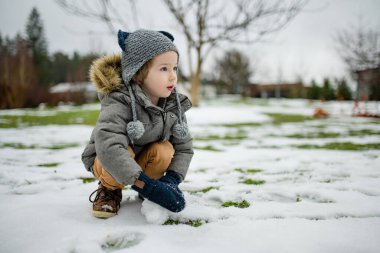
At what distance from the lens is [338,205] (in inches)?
63.8

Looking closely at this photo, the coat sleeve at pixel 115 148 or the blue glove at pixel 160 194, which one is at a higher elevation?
the coat sleeve at pixel 115 148

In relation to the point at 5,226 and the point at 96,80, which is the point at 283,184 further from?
the point at 5,226

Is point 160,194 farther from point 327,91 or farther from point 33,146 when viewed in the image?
point 327,91

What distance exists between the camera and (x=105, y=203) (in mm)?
1492

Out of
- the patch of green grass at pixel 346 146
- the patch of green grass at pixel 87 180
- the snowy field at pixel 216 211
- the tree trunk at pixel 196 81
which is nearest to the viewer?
the snowy field at pixel 216 211

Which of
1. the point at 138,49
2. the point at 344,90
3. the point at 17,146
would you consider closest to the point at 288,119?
the point at 17,146

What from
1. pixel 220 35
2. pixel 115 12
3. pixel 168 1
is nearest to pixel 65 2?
pixel 115 12

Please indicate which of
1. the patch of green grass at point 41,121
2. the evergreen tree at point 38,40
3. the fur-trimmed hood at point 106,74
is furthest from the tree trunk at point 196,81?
the evergreen tree at point 38,40

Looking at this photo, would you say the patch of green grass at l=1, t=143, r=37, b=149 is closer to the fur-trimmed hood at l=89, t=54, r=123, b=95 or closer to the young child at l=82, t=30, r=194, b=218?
the young child at l=82, t=30, r=194, b=218

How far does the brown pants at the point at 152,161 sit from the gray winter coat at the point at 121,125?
38 millimetres

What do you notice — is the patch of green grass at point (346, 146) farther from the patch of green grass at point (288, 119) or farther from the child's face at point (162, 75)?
the patch of green grass at point (288, 119)

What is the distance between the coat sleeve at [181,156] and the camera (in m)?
1.62

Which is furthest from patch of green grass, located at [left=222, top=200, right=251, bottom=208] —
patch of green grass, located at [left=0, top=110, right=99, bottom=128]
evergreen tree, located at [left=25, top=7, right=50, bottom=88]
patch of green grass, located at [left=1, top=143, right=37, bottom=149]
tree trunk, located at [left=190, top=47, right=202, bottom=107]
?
evergreen tree, located at [left=25, top=7, right=50, bottom=88]

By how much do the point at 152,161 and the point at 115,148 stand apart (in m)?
0.34
